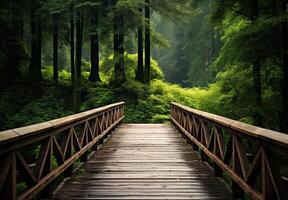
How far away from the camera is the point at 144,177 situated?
19.5 ft

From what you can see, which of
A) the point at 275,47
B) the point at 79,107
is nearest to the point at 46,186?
the point at 275,47

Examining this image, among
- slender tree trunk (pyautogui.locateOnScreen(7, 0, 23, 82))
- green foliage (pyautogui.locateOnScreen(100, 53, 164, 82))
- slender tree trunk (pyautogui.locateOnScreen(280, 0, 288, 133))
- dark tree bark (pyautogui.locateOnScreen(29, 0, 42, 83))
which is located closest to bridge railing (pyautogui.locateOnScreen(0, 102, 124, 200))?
slender tree trunk (pyautogui.locateOnScreen(280, 0, 288, 133))

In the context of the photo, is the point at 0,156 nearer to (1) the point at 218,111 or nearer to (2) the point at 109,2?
(1) the point at 218,111

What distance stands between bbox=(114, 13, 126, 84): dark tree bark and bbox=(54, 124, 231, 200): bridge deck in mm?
11105

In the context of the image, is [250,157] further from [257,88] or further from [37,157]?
[257,88]

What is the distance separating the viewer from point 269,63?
33.2 ft

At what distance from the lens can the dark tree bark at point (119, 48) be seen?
750 inches

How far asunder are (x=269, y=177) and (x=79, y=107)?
54.8ft

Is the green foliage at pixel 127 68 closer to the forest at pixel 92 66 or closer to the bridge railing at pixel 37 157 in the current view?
the forest at pixel 92 66

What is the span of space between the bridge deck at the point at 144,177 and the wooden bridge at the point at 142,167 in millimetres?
15

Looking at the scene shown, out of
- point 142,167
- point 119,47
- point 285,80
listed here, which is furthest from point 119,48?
point 142,167

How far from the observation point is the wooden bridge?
140 inches

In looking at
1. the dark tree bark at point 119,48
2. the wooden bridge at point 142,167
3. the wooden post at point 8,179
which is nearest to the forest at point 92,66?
the dark tree bark at point 119,48

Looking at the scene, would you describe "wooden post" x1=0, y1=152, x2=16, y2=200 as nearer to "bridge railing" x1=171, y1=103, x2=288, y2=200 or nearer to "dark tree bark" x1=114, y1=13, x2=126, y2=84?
"bridge railing" x1=171, y1=103, x2=288, y2=200
